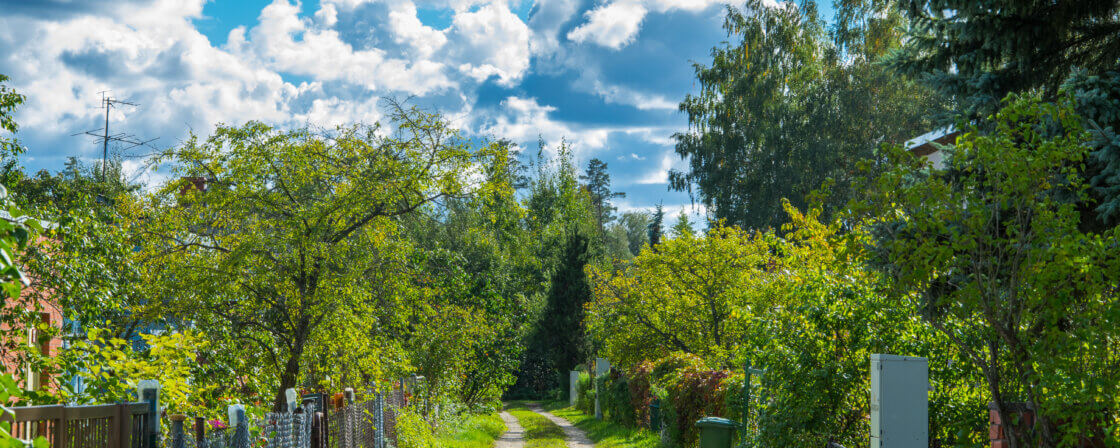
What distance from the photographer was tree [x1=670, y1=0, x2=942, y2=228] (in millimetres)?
30125

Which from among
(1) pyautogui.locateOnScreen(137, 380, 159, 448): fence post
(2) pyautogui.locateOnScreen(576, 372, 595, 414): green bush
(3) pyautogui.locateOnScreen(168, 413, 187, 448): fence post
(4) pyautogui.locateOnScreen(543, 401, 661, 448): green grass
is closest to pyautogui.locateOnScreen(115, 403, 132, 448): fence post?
(1) pyautogui.locateOnScreen(137, 380, 159, 448): fence post

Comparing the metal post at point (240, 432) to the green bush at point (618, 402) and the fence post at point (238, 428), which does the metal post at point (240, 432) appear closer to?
the fence post at point (238, 428)

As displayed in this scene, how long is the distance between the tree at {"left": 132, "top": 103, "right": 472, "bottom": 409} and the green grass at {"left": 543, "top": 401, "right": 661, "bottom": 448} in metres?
7.18

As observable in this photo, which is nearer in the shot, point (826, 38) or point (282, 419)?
point (282, 419)

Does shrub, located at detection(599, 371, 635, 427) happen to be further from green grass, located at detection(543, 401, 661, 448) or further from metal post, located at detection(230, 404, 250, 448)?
metal post, located at detection(230, 404, 250, 448)

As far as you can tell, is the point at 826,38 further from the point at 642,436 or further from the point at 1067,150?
the point at 1067,150

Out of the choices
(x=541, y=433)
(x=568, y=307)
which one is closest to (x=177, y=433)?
(x=541, y=433)

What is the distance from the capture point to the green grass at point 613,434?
17.6 metres

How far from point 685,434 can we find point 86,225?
33.9 ft

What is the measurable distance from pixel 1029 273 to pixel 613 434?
51.0 feet

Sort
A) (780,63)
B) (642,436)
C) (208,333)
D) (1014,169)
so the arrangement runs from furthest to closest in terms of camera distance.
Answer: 1. (780,63)
2. (642,436)
3. (208,333)
4. (1014,169)

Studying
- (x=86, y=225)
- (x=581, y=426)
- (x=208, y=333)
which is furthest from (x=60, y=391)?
(x=581, y=426)

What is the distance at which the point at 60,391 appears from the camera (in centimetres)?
574

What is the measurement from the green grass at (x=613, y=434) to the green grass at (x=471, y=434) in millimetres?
2420
